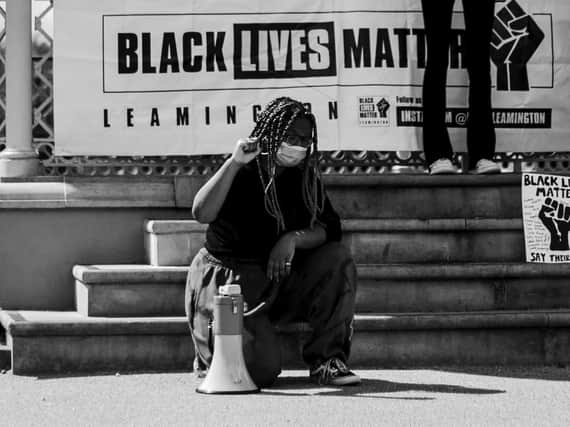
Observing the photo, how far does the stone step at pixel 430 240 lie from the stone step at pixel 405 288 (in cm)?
18

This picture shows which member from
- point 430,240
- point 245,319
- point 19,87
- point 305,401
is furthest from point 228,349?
point 19,87

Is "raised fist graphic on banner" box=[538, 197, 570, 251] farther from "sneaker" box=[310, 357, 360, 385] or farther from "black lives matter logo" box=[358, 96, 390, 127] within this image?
"sneaker" box=[310, 357, 360, 385]

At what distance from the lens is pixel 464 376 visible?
21.0ft

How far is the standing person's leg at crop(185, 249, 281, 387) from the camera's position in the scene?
602cm

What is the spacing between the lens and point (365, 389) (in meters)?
5.96

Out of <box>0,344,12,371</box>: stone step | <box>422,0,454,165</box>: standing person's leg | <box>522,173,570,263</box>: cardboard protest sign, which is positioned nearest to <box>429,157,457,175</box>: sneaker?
→ <box>422,0,454,165</box>: standing person's leg

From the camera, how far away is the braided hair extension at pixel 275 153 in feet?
20.1

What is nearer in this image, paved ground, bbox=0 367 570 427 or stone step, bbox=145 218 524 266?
paved ground, bbox=0 367 570 427

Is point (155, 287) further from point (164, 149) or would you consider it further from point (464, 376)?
point (464, 376)

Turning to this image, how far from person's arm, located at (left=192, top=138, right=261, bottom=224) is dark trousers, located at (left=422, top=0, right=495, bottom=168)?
2141 millimetres

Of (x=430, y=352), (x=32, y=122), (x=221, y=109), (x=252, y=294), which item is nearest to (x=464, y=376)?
(x=430, y=352)

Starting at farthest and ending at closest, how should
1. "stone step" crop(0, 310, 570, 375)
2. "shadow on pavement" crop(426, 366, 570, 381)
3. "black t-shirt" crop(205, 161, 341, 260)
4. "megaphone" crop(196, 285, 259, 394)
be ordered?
1. "stone step" crop(0, 310, 570, 375)
2. "shadow on pavement" crop(426, 366, 570, 381)
3. "black t-shirt" crop(205, 161, 341, 260)
4. "megaphone" crop(196, 285, 259, 394)

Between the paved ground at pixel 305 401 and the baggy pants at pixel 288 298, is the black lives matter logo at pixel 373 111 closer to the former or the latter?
the baggy pants at pixel 288 298

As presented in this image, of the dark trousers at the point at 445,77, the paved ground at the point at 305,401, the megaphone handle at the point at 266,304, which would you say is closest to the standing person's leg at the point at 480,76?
the dark trousers at the point at 445,77
